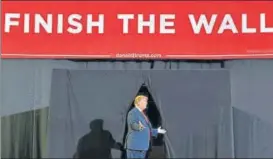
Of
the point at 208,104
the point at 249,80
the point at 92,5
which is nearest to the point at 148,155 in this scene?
the point at 208,104

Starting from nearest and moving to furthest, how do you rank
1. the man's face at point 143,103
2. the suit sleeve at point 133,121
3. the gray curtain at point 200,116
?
the suit sleeve at point 133,121 → the man's face at point 143,103 → the gray curtain at point 200,116

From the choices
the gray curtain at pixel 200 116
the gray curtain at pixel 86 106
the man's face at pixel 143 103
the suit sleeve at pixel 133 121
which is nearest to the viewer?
the suit sleeve at pixel 133 121

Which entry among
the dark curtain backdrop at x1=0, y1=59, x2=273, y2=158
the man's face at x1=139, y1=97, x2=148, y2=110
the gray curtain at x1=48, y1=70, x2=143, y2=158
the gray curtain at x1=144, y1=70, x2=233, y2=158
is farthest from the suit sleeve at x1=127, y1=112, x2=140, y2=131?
the dark curtain backdrop at x1=0, y1=59, x2=273, y2=158

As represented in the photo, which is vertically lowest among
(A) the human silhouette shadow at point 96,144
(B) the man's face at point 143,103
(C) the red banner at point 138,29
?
(A) the human silhouette shadow at point 96,144

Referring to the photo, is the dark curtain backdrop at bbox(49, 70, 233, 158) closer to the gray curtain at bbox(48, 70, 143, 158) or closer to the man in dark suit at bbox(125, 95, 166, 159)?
the gray curtain at bbox(48, 70, 143, 158)

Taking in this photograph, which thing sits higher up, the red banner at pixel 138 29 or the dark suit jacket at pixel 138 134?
the red banner at pixel 138 29

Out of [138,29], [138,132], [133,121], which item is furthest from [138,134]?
[138,29]

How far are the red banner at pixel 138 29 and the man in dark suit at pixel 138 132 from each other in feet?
2.57

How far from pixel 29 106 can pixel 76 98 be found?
25.9 inches

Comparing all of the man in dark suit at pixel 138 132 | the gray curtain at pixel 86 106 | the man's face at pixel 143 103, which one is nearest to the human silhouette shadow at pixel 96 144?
the gray curtain at pixel 86 106

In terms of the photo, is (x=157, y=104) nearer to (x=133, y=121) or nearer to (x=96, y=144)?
(x=133, y=121)

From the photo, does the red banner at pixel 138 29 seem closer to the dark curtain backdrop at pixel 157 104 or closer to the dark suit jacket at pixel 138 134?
the dark curtain backdrop at pixel 157 104

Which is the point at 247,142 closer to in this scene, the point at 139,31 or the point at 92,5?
the point at 139,31

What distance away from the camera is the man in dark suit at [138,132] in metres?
6.62
